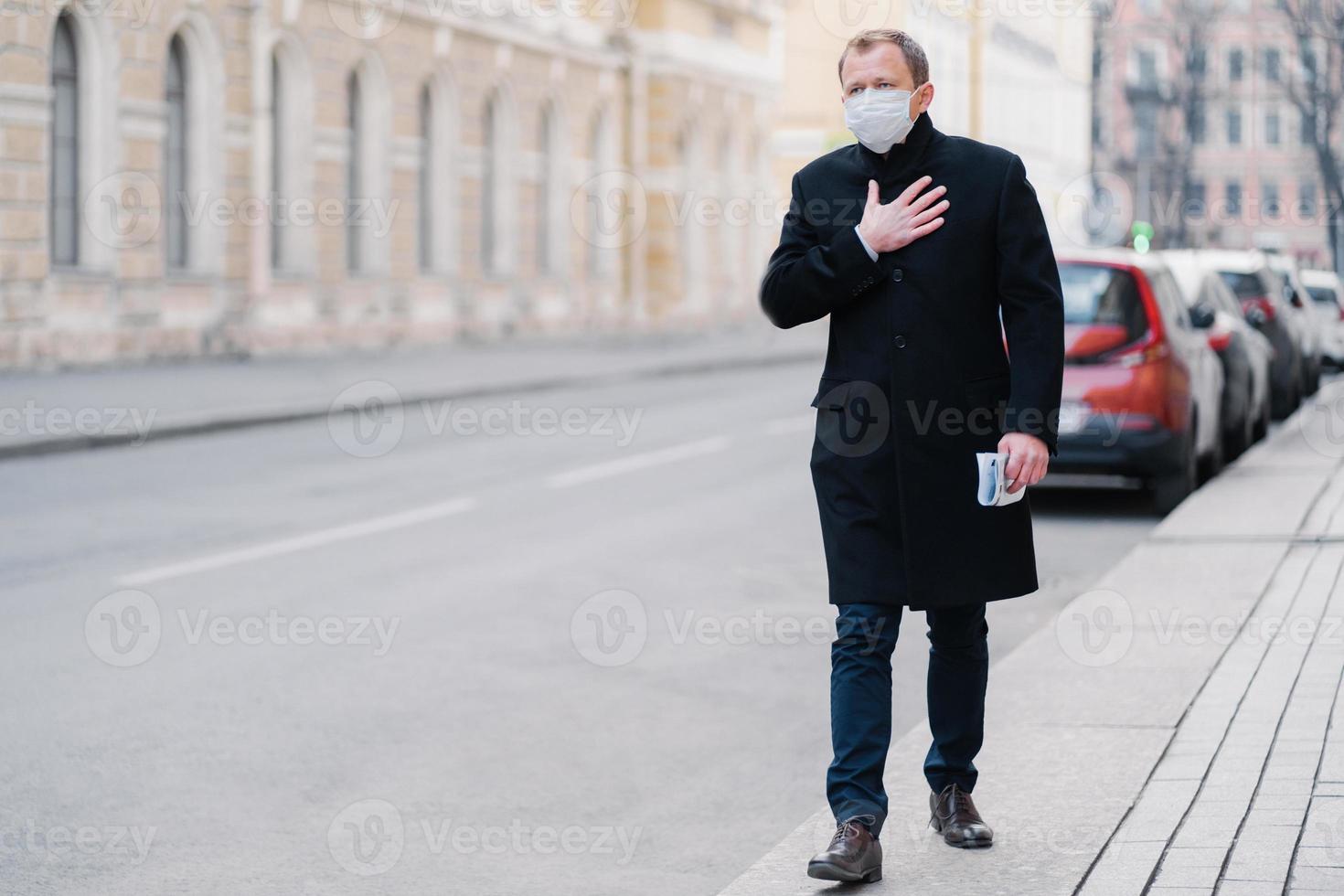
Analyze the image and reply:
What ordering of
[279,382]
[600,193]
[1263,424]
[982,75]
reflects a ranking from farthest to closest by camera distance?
1. [982,75]
2. [600,193]
3. [279,382]
4. [1263,424]

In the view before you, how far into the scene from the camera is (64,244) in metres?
24.2

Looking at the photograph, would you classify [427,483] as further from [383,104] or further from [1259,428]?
[383,104]

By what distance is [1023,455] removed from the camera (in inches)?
191

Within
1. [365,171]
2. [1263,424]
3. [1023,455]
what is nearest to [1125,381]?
[1263,424]

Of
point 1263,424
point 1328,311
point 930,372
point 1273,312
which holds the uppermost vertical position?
point 1328,311

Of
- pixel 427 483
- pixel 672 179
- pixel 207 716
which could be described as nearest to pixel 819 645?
pixel 207 716

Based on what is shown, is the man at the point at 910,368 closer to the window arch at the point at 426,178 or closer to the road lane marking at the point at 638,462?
the road lane marking at the point at 638,462

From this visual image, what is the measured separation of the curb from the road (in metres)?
0.82

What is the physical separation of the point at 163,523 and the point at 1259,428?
10.2 meters

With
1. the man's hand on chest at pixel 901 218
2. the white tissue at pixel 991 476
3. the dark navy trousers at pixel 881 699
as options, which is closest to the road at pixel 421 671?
the dark navy trousers at pixel 881 699

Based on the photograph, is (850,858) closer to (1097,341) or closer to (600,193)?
(1097,341)

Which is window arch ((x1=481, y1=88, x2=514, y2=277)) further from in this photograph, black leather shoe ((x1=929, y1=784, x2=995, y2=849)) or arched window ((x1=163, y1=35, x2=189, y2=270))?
black leather shoe ((x1=929, y1=784, x2=995, y2=849))

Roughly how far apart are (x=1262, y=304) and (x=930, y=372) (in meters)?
17.8

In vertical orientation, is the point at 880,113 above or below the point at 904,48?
below
